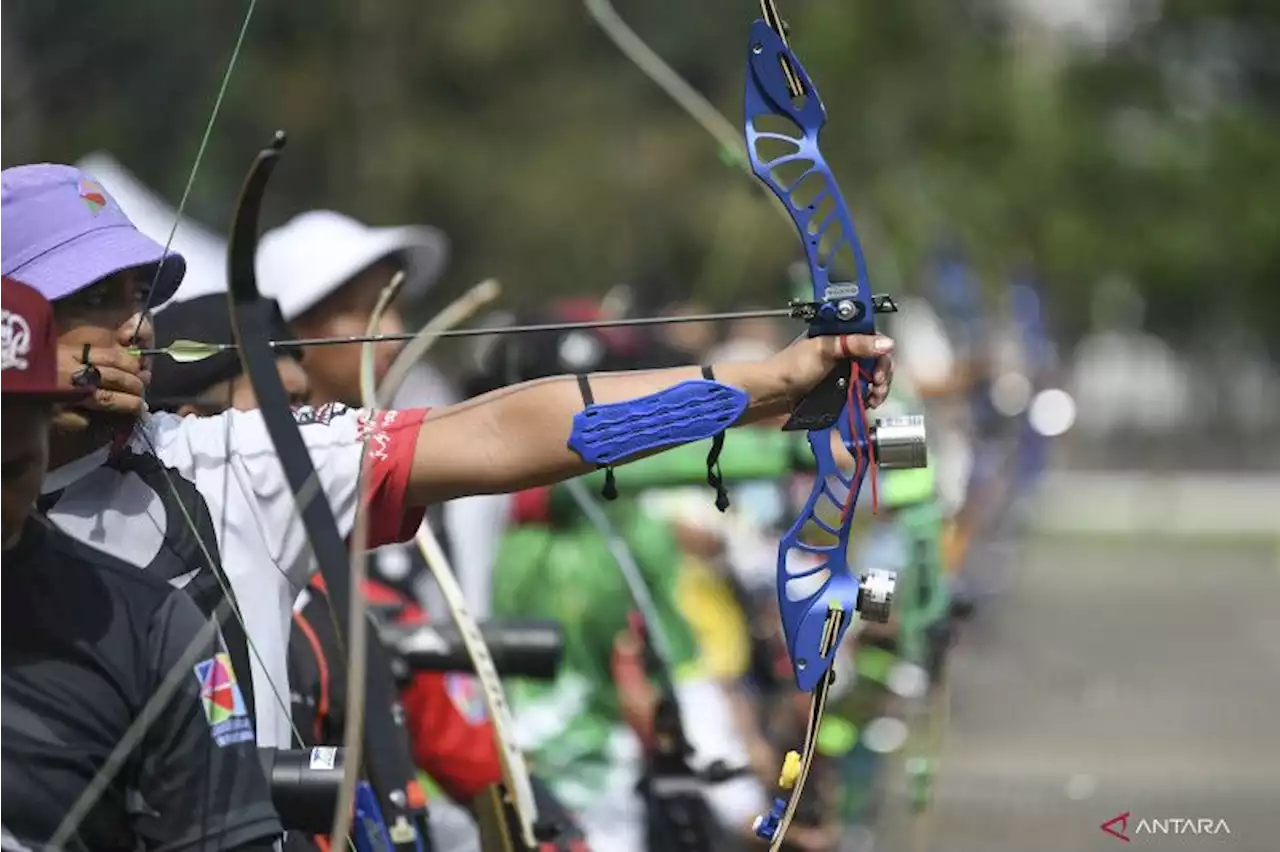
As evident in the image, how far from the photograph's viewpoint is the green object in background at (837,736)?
21.7 feet

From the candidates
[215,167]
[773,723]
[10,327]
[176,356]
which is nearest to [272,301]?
[176,356]

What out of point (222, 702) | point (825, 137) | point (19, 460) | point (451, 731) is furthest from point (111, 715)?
point (825, 137)

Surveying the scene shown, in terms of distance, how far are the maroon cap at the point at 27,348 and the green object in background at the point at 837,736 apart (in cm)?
435

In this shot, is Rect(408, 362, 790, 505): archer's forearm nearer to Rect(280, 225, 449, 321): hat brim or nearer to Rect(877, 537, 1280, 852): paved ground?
Rect(877, 537, 1280, 852): paved ground

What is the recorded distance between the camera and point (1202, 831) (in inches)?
155

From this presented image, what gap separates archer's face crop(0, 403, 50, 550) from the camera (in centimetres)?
240

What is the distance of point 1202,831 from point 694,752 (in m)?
1.49

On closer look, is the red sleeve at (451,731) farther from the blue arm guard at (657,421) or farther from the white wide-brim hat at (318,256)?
the blue arm guard at (657,421)

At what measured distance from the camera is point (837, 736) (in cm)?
666

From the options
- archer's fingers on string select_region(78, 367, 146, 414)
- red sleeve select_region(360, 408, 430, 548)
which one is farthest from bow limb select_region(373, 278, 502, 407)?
archer's fingers on string select_region(78, 367, 146, 414)

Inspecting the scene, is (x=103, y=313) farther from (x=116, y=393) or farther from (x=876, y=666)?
(x=876, y=666)

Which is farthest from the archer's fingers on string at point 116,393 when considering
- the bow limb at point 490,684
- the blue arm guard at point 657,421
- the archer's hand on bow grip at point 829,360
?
the bow limb at point 490,684

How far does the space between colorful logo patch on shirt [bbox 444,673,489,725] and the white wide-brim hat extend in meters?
0.80

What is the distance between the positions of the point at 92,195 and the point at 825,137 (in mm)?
20636
